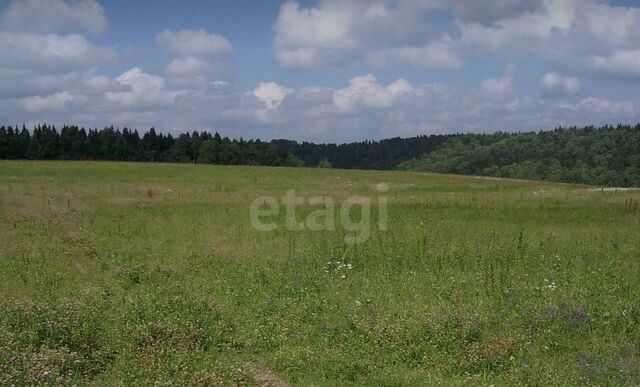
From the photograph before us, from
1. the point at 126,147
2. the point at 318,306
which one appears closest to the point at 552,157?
the point at 126,147

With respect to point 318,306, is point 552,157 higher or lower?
higher

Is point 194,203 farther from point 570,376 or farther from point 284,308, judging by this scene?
point 570,376

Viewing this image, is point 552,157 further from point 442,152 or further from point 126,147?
point 126,147

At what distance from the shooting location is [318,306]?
32.3 ft

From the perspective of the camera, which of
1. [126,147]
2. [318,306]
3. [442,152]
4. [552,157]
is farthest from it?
[442,152]

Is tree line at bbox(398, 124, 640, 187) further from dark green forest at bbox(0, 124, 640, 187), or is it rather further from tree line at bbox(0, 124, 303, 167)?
tree line at bbox(0, 124, 303, 167)

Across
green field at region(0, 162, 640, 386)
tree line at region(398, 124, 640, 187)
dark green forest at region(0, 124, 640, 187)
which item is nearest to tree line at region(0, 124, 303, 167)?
dark green forest at region(0, 124, 640, 187)

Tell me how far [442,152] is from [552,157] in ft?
137

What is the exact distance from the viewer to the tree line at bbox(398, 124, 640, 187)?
126312 mm

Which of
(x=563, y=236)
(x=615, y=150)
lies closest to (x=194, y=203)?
(x=563, y=236)

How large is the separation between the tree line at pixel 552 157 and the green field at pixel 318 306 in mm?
109895

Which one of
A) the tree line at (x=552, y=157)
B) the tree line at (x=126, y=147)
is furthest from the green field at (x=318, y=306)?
the tree line at (x=552, y=157)

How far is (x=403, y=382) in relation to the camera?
22.6 ft

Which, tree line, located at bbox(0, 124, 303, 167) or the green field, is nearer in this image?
the green field
